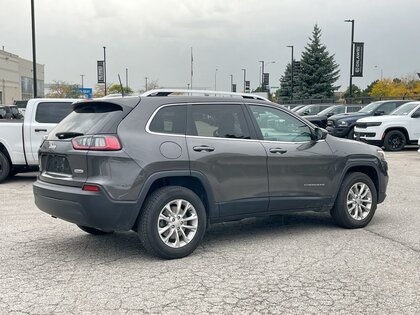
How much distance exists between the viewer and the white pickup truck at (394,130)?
17.6 m

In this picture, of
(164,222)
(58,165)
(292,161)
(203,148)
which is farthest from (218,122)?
(58,165)

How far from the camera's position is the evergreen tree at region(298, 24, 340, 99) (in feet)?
198

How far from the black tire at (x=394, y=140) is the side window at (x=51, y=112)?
36.9 feet

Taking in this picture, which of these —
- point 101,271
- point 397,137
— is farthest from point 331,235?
point 397,137

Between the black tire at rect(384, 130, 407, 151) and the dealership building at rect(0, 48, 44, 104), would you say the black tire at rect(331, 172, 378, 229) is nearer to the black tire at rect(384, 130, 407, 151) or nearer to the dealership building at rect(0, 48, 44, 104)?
the black tire at rect(384, 130, 407, 151)

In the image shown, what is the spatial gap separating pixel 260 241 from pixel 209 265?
111 centimetres

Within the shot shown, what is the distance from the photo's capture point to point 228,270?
499 centimetres

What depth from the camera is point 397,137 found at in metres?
17.8

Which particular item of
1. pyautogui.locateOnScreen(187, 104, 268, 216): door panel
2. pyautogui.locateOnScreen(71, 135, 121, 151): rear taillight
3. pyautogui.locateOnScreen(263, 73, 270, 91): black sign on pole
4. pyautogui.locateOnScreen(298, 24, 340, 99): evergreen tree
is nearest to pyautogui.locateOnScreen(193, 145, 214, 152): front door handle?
pyautogui.locateOnScreen(187, 104, 268, 216): door panel

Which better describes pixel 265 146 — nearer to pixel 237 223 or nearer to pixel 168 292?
pixel 237 223

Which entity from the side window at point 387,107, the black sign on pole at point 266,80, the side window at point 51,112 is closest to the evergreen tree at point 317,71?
the black sign on pole at point 266,80

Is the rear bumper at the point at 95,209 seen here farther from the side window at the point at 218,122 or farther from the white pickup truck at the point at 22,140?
the white pickup truck at the point at 22,140

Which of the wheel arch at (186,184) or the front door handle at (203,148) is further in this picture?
the front door handle at (203,148)

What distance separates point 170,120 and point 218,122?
0.61 metres
